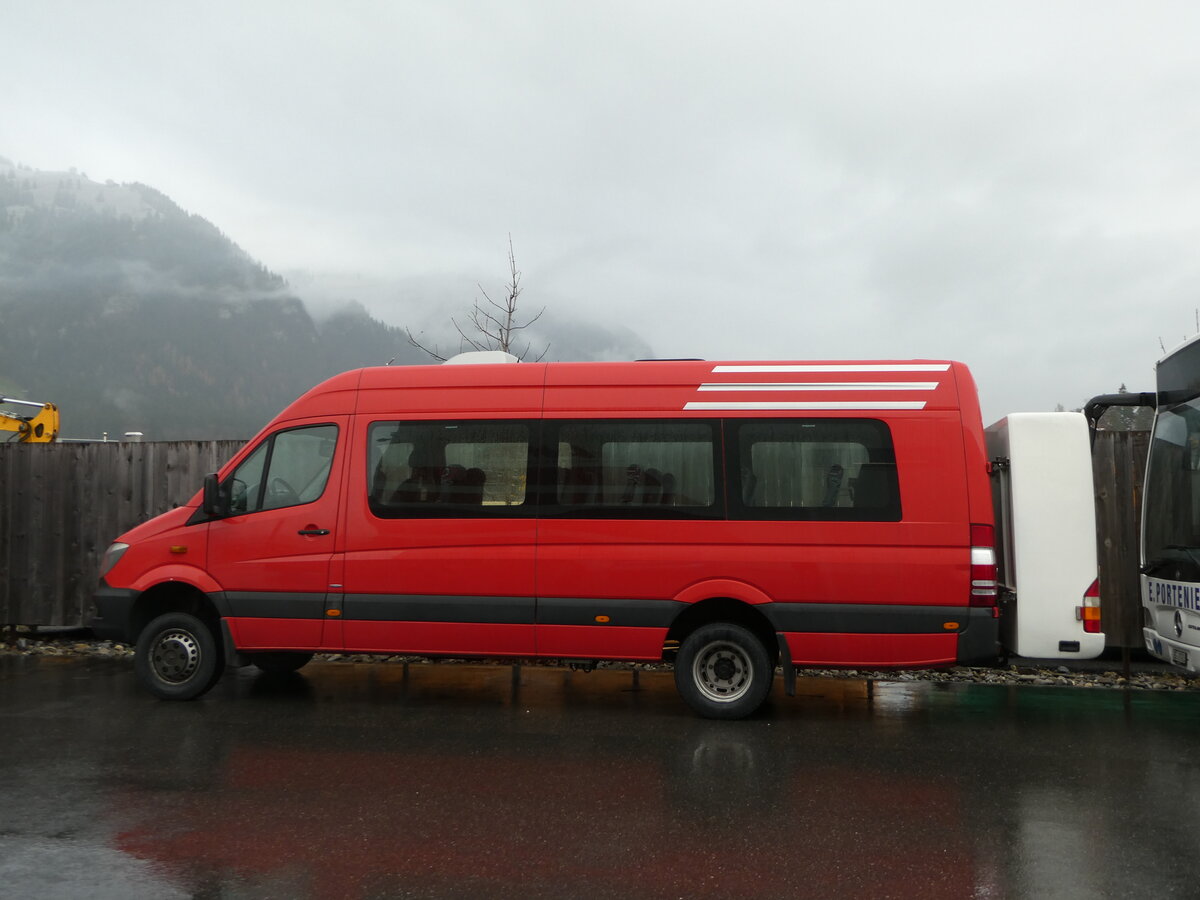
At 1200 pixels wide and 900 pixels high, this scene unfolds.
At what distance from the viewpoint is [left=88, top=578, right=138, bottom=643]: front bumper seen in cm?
769

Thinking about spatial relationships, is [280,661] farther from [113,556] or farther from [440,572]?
[440,572]

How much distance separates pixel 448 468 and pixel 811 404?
9.06 feet

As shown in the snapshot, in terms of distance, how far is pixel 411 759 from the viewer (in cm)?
598

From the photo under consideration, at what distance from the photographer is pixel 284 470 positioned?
7645 mm

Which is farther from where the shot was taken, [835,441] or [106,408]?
[106,408]

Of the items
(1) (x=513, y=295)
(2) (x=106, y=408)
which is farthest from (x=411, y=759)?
(2) (x=106, y=408)

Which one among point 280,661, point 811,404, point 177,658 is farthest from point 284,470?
point 811,404

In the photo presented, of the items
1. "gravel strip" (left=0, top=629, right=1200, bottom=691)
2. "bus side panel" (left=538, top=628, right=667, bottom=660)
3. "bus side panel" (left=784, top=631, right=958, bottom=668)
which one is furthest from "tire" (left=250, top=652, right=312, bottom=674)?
"bus side panel" (left=784, top=631, right=958, bottom=668)

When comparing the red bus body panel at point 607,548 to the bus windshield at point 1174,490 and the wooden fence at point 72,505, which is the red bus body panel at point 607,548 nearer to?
the bus windshield at point 1174,490

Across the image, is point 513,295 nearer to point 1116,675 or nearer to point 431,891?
point 1116,675

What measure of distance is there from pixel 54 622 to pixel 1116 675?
1121 cm

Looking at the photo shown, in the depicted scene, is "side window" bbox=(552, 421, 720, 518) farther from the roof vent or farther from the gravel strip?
the gravel strip

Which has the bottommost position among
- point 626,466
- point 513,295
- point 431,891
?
point 431,891

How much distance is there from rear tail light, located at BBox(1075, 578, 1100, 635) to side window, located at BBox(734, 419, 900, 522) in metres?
1.41
